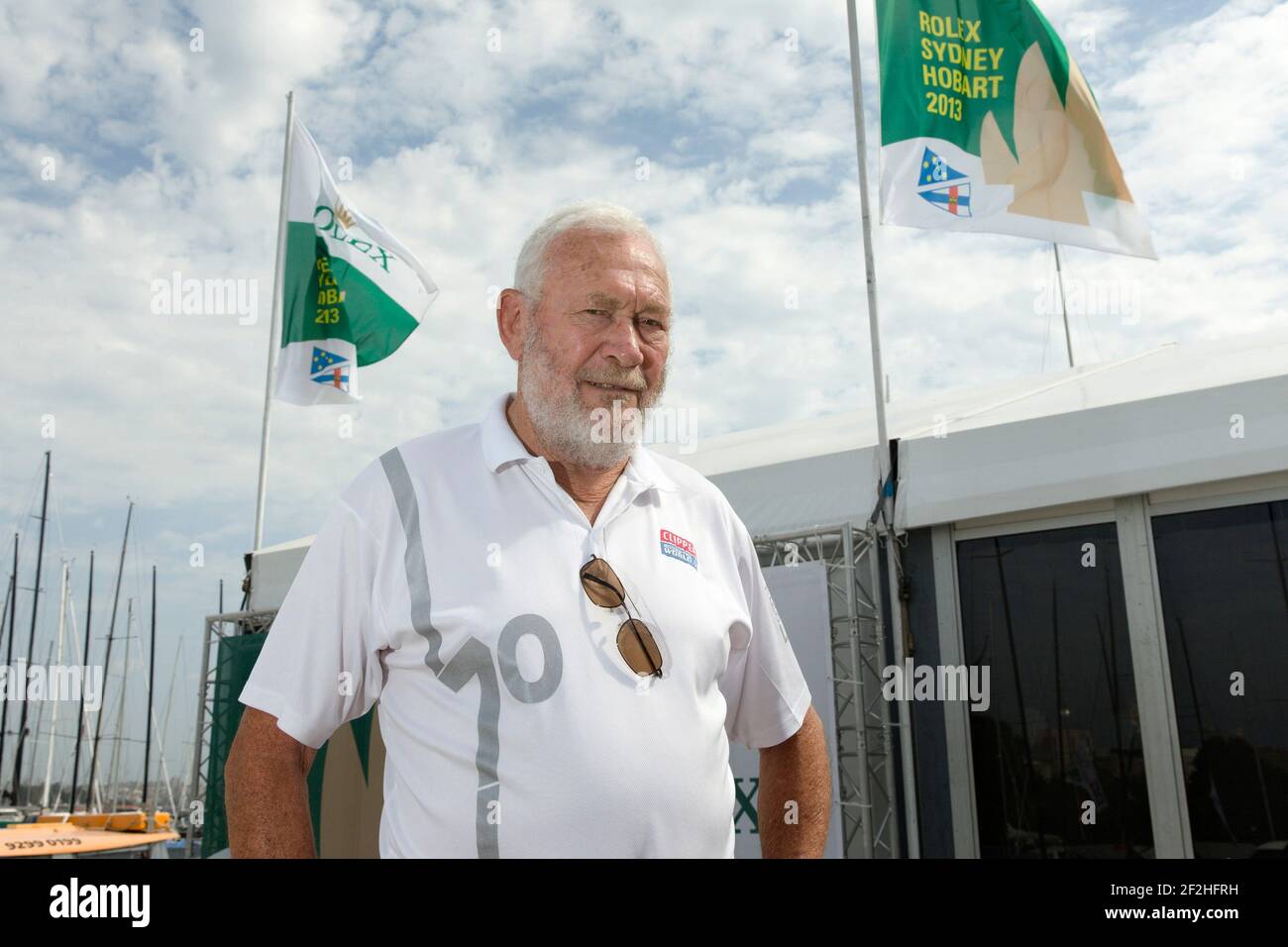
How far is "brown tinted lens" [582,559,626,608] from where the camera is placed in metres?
1.22

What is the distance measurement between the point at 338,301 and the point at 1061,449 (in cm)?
606

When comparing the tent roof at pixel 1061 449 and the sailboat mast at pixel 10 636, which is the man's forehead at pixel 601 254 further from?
the sailboat mast at pixel 10 636

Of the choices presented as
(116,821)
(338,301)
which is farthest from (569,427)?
(116,821)

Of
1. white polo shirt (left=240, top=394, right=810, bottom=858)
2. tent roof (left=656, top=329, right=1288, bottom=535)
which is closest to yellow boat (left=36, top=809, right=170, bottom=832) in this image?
tent roof (left=656, top=329, right=1288, bottom=535)

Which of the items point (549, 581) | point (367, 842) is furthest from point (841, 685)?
point (549, 581)

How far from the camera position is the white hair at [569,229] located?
144cm

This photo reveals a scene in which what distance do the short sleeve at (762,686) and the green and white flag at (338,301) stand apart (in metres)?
7.63

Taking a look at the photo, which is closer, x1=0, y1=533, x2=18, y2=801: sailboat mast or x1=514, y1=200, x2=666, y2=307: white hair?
x1=514, y1=200, x2=666, y2=307: white hair

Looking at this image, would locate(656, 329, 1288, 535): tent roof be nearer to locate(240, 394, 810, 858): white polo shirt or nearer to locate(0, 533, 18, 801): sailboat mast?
locate(240, 394, 810, 858): white polo shirt

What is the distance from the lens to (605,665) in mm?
1169

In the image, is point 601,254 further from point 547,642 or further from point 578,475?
point 547,642

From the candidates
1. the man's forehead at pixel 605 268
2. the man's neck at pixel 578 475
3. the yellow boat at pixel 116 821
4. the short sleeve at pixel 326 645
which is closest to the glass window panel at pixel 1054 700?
the man's neck at pixel 578 475

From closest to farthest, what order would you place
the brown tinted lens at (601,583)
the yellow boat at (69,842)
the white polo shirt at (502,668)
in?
the white polo shirt at (502,668) → the brown tinted lens at (601,583) → the yellow boat at (69,842)
